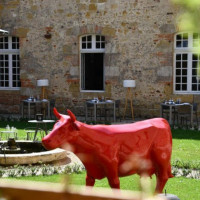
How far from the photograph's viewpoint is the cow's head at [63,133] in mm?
4419

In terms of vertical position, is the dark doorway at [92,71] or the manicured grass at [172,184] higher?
the dark doorway at [92,71]

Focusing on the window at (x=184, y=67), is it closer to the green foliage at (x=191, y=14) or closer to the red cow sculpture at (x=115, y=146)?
the red cow sculpture at (x=115, y=146)

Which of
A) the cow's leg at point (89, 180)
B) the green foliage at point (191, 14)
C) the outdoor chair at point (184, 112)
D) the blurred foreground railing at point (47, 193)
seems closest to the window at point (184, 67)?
the outdoor chair at point (184, 112)

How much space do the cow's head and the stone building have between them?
1033cm

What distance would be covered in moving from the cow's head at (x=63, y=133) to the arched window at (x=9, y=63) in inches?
482

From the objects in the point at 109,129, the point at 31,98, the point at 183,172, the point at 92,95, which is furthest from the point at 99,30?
the point at 109,129

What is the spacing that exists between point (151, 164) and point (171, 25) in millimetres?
10266

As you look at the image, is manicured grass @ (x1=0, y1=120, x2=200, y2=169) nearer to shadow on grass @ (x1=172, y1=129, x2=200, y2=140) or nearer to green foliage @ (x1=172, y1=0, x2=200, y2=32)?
shadow on grass @ (x1=172, y1=129, x2=200, y2=140)

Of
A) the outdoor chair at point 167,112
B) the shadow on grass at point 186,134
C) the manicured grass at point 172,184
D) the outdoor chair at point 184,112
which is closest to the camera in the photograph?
the manicured grass at point 172,184

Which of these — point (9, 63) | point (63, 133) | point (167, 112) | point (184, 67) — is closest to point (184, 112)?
point (167, 112)

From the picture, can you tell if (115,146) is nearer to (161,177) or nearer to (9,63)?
(161,177)

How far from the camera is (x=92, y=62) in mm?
15758

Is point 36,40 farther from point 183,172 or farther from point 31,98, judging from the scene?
point 183,172

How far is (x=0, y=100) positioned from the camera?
16328mm
